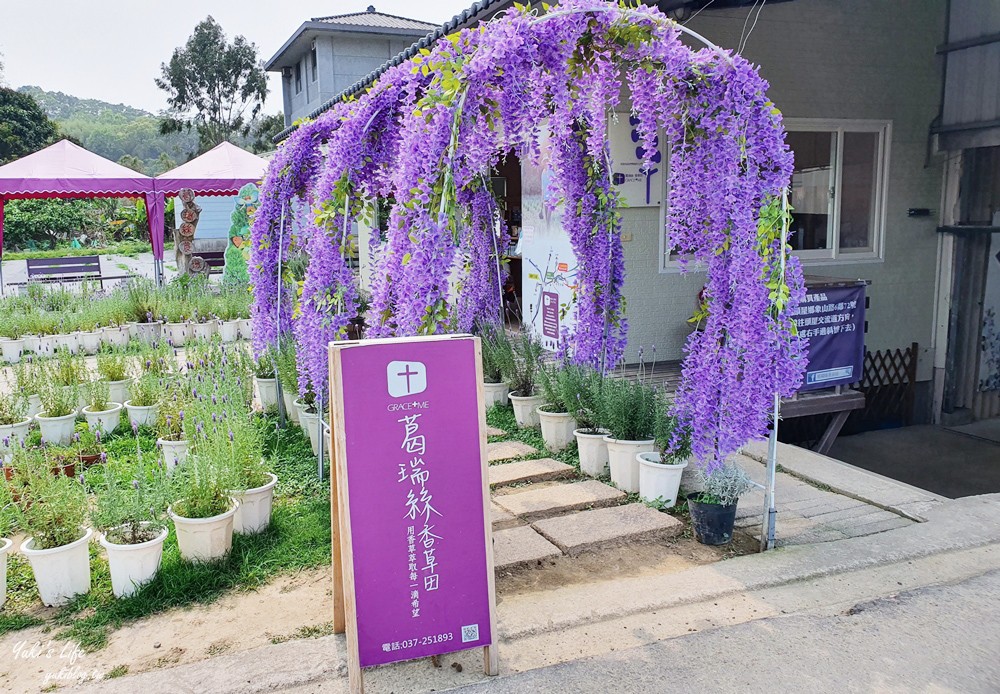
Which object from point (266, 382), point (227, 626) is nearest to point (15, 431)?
point (266, 382)

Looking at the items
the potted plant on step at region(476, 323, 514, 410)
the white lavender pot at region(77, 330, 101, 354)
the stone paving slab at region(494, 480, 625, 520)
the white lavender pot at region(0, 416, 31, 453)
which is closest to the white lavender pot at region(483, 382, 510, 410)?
the potted plant on step at region(476, 323, 514, 410)

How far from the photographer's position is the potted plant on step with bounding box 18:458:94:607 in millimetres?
3365

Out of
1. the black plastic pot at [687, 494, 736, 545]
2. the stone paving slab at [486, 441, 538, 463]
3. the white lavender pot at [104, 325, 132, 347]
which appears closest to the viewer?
the black plastic pot at [687, 494, 736, 545]

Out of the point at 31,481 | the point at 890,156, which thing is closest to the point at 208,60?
the point at 890,156

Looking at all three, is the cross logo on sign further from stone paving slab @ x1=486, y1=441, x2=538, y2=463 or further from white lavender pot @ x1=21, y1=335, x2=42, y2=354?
white lavender pot @ x1=21, y1=335, x2=42, y2=354

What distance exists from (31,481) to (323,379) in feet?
5.25

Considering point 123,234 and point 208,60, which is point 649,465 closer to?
point 123,234

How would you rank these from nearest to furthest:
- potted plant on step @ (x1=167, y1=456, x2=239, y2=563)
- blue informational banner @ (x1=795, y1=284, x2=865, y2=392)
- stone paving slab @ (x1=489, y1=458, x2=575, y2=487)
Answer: potted plant on step @ (x1=167, y1=456, x2=239, y2=563) → stone paving slab @ (x1=489, y1=458, x2=575, y2=487) → blue informational banner @ (x1=795, y1=284, x2=865, y2=392)

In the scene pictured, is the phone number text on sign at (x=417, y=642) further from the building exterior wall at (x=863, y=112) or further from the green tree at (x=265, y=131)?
the green tree at (x=265, y=131)

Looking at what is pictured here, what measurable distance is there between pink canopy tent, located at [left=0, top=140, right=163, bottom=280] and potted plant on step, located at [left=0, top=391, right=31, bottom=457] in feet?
23.5

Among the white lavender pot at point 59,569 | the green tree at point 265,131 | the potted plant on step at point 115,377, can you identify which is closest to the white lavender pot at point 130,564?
the white lavender pot at point 59,569

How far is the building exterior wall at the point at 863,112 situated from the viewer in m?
7.25

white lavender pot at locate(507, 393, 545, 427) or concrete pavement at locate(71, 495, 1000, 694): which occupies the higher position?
white lavender pot at locate(507, 393, 545, 427)

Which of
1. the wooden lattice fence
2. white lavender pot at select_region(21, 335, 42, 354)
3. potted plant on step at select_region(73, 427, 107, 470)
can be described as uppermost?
white lavender pot at select_region(21, 335, 42, 354)
